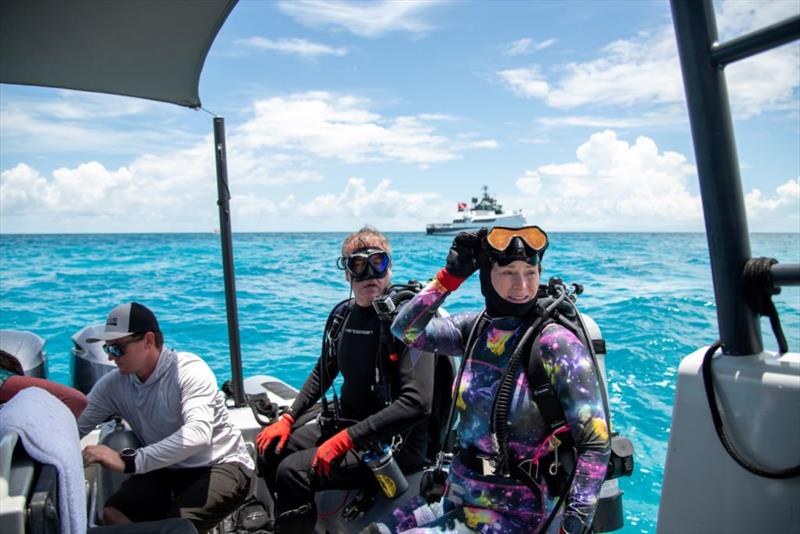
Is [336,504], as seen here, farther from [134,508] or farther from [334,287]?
[334,287]

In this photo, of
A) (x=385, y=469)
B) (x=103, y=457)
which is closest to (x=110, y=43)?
(x=103, y=457)

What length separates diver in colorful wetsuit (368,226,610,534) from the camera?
5.70 ft

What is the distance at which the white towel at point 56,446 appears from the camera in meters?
1.15

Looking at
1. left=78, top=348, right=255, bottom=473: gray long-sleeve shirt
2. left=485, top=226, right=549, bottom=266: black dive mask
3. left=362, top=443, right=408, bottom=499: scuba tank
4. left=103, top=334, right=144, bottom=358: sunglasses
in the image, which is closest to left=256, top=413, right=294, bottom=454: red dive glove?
left=78, top=348, right=255, bottom=473: gray long-sleeve shirt

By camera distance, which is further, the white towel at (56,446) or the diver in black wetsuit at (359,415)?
the diver in black wetsuit at (359,415)

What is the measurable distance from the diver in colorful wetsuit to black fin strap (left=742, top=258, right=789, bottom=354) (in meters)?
0.59

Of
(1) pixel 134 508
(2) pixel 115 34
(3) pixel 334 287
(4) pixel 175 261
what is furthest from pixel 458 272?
(4) pixel 175 261

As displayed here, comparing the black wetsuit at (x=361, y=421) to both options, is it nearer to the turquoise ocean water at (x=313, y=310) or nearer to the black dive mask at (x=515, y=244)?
the black dive mask at (x=515, y=244)

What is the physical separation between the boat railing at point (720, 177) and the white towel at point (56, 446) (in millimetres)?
1421

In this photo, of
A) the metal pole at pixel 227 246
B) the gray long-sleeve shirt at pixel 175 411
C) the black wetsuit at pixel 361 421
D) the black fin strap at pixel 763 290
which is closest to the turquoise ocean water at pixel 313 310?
the black fin strap at pixel 763 290

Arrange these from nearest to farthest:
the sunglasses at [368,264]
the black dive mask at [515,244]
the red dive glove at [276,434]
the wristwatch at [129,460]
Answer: the black dive mask at [515,244] < the wristwatch at [129,460] < the sunglasses at [368,264] < the red dive glove at [276,434]

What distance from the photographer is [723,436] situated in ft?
4.03

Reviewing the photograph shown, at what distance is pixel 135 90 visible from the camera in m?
3.30

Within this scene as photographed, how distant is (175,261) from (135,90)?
3335 centimetres
